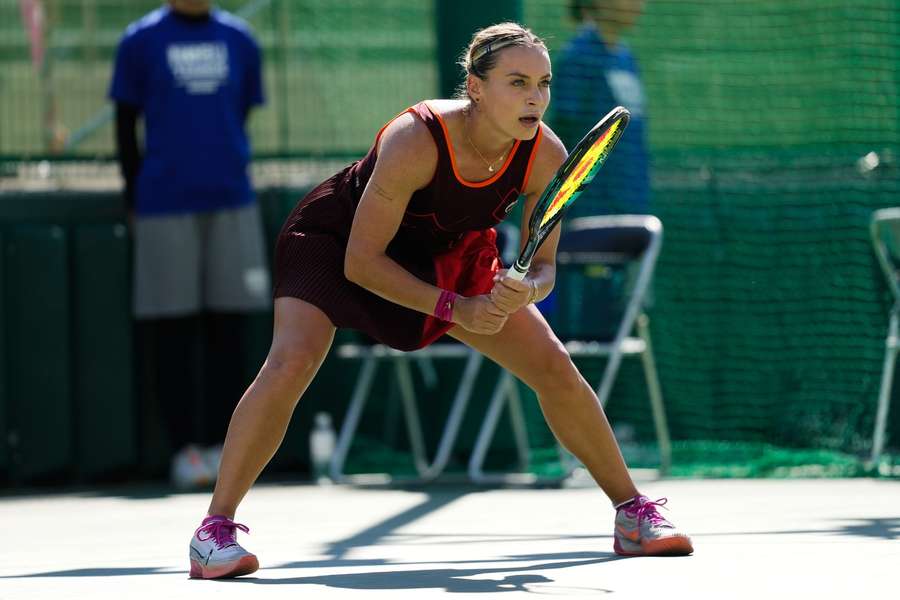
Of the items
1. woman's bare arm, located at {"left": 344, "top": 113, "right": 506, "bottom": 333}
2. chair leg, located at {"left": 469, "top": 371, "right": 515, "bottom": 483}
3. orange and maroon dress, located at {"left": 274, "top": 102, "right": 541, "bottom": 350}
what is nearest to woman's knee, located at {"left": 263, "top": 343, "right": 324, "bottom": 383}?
orange and maroon dress, located at {"left": 274, "top": 102, "right": 541, "bottom": 350}

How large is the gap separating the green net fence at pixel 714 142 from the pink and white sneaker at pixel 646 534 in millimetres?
3282

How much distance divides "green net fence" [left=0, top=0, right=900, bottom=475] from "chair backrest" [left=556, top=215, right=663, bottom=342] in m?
0.71

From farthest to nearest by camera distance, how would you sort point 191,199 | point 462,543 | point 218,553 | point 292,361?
point 191,199, point 462,543, point 292,361, point 218,553

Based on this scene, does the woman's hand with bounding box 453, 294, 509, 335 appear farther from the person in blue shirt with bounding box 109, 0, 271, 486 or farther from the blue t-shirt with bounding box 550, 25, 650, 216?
the blue t-shirt with bounding box 550, 25, 650, 216

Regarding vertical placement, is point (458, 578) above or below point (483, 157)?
below

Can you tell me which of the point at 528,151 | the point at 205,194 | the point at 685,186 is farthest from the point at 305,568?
the point at 685,186

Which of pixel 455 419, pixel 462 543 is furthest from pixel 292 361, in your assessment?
pixel 455 419

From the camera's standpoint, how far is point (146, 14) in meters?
8.33

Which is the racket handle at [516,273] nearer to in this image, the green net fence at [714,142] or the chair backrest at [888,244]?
the chair backrest at [888,244]

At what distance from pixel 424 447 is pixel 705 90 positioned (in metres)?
2.32

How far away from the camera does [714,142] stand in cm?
843

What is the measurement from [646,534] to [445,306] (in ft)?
2.95

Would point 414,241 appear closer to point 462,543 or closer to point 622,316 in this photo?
point 462,543

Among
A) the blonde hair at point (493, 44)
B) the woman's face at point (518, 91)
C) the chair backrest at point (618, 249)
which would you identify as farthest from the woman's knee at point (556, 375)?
the chair backrest at point (618, 249)
